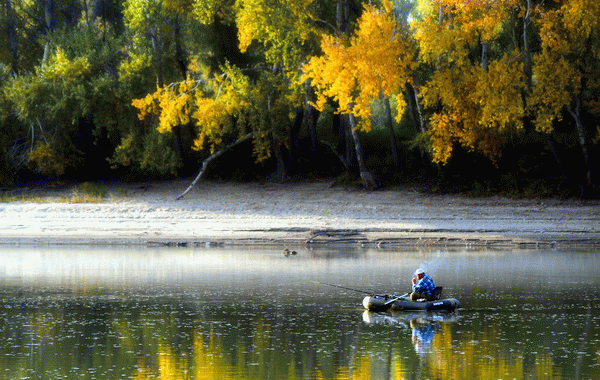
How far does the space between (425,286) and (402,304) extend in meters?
0.59

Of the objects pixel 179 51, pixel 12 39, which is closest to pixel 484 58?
pixel 179 51

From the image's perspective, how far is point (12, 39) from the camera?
38531 millimetres

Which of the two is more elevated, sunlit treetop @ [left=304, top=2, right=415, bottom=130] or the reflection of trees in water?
sunlit treetop @ [left=304, top=2, right=415, bottom=130]

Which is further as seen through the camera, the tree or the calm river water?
the tree

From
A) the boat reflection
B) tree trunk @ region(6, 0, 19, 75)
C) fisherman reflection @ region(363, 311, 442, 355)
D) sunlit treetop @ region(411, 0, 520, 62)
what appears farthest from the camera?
tree trunk @ region(6, 0, 19, 75)

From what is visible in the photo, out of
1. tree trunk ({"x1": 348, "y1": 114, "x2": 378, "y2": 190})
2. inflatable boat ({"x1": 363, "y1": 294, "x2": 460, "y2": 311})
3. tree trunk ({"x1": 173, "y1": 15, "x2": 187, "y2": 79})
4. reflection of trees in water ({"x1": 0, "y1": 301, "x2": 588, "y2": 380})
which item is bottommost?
reflection of trees in water ({"x1": 0, "y1": 301, "x2": 588, "y2": 380})

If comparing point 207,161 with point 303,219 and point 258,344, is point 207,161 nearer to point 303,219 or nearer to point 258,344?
point 303,219

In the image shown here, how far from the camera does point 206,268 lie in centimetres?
2467

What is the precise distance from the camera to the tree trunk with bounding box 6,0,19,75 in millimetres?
38219

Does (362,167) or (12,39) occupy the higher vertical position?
(12,39)

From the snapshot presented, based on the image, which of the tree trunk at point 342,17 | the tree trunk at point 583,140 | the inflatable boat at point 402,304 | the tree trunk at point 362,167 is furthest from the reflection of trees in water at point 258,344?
the tree trunk at point 342,17

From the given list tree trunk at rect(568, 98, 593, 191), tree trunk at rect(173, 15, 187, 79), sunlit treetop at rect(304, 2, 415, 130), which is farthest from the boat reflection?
tree trunk at rect(173, 15, 187, 79)

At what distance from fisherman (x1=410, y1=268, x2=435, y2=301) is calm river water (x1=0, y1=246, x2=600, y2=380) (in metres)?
0.44

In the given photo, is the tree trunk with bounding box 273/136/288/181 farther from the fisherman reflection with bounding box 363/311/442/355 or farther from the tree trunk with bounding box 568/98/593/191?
the fisherman reflection with bounding box 363/311/442/355
